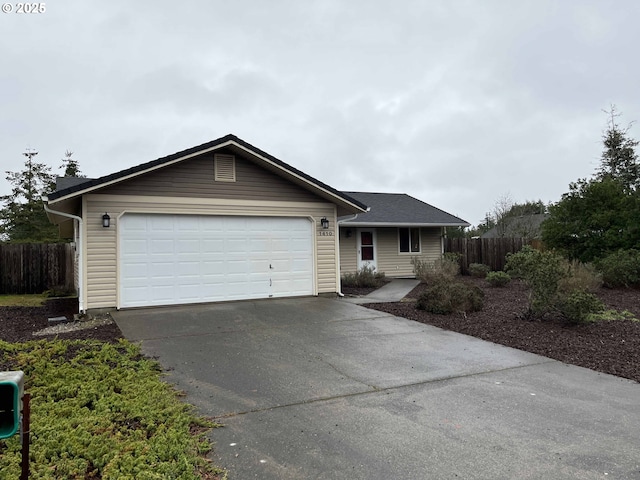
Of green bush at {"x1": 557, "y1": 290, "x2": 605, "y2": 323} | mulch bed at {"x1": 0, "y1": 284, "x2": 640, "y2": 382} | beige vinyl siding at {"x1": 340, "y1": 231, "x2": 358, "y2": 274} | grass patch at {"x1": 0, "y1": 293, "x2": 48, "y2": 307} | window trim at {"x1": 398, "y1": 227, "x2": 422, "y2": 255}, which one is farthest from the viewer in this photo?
window trim at {"x1": 398, "y1": 227, "x2": 422, "y2": 255}

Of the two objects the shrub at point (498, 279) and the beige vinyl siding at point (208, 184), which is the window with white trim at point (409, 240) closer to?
the shrub at point (498, 279)

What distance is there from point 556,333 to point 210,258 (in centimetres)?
760

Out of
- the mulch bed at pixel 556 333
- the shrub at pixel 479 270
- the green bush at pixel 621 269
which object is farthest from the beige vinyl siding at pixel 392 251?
the green bush at pixel 621 269

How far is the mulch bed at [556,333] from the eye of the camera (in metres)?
5.76

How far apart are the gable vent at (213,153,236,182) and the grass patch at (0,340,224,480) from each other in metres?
5.85

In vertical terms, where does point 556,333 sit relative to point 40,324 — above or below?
below

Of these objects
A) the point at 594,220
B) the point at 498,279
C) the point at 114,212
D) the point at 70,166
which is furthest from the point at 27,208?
the point at 594,220

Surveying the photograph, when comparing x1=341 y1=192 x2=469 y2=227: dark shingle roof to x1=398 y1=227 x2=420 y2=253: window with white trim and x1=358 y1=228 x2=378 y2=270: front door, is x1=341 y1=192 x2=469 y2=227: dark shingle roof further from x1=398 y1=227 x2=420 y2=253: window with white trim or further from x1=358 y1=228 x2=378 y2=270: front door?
x1=358 y1=228 x2=378 y2=270: front door

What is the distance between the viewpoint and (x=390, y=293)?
42.0 feet

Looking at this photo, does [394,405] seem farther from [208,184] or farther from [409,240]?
[409,240]

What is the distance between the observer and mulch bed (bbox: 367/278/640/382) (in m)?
5.76

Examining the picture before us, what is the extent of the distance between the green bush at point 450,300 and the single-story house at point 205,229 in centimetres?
308

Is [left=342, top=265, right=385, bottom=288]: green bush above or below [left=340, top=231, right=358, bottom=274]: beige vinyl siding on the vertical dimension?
below

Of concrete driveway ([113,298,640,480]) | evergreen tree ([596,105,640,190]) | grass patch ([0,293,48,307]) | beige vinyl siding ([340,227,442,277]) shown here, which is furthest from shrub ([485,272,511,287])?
evergreen tree ([596,105,640,190])
